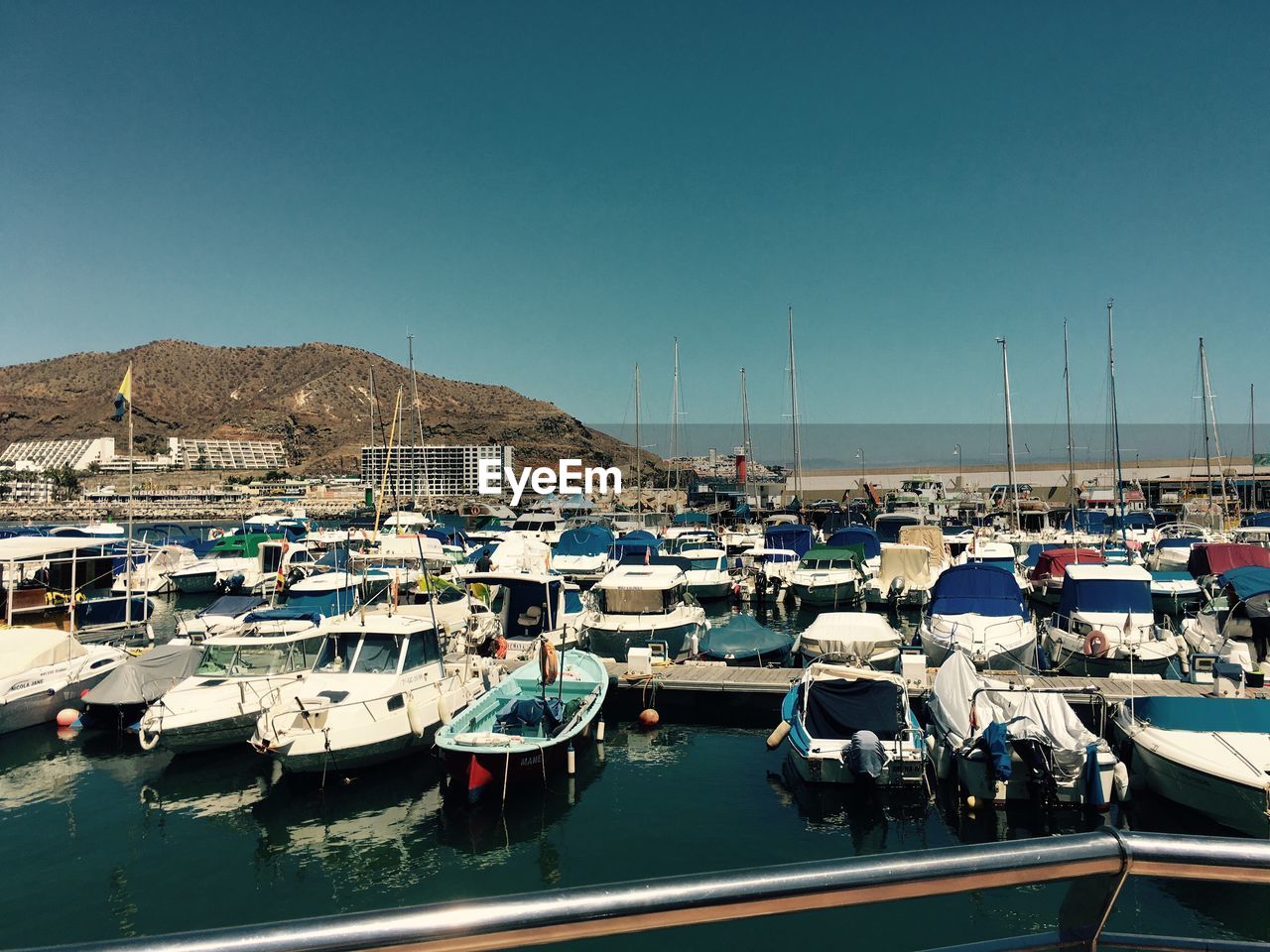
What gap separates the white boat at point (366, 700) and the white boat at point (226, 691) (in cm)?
97

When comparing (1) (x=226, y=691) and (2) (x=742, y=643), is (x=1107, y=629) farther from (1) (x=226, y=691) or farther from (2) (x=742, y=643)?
(1) (x=226, y=691)

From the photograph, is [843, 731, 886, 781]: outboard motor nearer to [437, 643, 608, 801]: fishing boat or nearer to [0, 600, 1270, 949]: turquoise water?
[0, 600, 1270, 949]: turquoise water

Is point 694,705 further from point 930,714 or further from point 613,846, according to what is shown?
point 613,846

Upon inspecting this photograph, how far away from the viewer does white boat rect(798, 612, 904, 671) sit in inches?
945

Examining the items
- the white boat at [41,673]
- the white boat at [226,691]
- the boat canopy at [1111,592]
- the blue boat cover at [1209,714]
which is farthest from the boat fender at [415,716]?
the boat canopy at [1111,592]

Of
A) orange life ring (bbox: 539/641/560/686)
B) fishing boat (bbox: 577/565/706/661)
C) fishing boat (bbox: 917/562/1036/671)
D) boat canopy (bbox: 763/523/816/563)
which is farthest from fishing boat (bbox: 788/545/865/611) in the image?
orange life ring (bbox: 539/641/560/686)

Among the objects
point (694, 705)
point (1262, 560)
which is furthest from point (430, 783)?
point (1262, 560)

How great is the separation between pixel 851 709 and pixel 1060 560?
85.3 feet

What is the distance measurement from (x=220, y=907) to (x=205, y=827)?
3.50 metres

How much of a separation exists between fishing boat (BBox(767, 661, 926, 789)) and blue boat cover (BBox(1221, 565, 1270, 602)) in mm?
15675

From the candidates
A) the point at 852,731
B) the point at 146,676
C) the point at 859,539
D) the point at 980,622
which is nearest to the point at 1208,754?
the point at 852,731

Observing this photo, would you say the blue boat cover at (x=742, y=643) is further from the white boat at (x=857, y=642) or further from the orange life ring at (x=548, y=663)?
the orange life ring at (x=548, y=663)

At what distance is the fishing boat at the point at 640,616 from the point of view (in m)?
27.4

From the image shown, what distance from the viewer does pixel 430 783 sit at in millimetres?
17578
